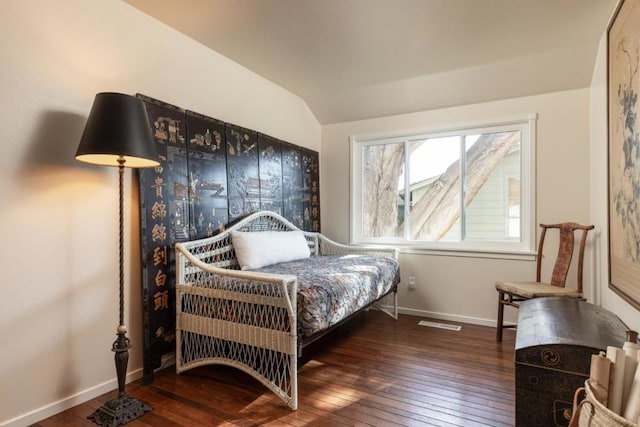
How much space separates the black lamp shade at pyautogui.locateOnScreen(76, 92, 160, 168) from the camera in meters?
1.72

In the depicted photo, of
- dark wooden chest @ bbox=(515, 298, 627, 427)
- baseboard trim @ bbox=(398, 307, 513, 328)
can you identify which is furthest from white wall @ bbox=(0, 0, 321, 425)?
baseboard trim @ bbox=(398, 307, 513, 328)

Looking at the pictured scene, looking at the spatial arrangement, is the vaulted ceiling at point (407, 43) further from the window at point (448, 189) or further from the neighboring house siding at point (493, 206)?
the neighboring house siding at point (493, 206)

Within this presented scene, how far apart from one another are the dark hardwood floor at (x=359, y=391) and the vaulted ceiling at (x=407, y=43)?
232 centimetres

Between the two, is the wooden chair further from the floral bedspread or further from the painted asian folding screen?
the painted asian folding screen

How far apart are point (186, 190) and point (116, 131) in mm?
792

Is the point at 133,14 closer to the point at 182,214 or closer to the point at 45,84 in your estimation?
the point at 45,84

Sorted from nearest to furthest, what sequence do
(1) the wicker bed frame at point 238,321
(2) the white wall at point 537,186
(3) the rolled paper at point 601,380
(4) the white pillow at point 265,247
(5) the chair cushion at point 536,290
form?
(3) the rolled paper at point 601,380
(1) the wicker bed frame at point 238,321
(5) the chair cushion at point 536,290
(4) the white pillow at point 265,247
(2) the white wall at point 537,186

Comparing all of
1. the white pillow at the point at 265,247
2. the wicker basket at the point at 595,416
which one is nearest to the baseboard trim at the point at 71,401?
the white pillow at the point at 265,247

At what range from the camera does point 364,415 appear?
1838mm

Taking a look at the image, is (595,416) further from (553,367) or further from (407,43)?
(407,43)

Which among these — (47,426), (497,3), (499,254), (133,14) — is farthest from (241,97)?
(499,254)

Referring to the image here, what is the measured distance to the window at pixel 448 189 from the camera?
11.1 ft

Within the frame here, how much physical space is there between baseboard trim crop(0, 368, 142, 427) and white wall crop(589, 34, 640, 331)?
3.01 m

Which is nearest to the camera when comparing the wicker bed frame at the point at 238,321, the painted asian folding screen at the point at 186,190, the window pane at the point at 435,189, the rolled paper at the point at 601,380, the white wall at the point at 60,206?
the rolled paper at the point at 601,380
